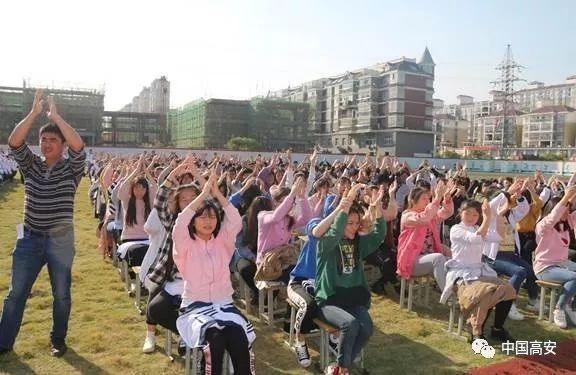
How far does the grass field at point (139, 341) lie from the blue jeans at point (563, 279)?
1.14 feet

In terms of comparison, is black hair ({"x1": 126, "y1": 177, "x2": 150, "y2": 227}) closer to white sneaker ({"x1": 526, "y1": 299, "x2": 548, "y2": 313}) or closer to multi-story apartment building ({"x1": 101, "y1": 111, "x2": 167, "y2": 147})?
white sneaker ({"x1": 526, "y1": 299, "x2": 548, "y2": 313})

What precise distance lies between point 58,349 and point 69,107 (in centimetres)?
7662

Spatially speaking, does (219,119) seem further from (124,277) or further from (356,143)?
(124,277)

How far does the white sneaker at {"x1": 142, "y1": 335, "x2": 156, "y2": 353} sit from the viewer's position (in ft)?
16.2

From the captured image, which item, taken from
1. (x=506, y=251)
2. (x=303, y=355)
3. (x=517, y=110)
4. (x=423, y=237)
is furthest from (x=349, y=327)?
(x=517, y=110)

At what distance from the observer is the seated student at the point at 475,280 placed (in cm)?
528

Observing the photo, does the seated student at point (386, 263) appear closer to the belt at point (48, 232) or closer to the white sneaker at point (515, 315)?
the white sneaker at point (515, 315)

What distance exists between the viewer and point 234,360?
3.59 m

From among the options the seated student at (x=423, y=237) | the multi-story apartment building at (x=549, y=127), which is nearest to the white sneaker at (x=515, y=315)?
the seated student at (x=423, y=237)

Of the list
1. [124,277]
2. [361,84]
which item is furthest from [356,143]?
[124,277]

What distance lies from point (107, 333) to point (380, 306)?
3455 millimetres

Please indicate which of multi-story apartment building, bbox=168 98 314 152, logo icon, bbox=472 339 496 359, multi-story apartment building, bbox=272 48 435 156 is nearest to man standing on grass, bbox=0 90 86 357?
logo icon, bbox=472 339 496 359

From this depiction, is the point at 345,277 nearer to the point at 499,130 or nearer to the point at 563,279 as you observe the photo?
the point at 563,279

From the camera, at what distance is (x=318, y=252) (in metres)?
4.60
